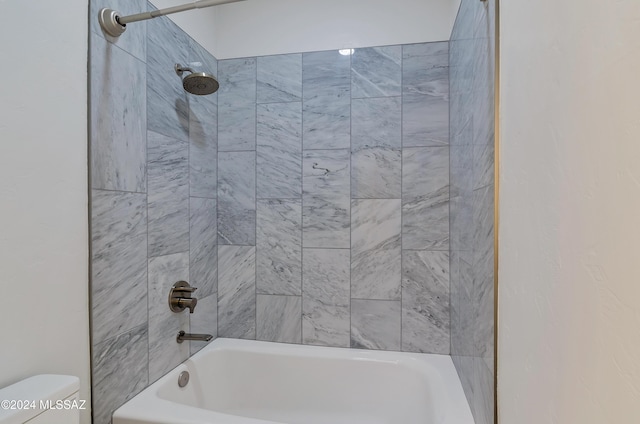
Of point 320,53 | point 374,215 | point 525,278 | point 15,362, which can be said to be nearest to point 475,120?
point 525,278

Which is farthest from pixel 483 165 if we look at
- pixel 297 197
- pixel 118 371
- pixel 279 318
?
pixel 118 371

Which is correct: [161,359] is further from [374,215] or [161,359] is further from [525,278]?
[525,278]

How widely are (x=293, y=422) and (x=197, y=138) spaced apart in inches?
64.7

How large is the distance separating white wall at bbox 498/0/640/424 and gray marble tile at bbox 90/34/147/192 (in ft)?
4.41

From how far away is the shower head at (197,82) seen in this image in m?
1.62

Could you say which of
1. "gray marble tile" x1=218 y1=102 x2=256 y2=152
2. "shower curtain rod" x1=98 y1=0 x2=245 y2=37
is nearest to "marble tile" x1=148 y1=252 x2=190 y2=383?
"gray marble tile" x1=218 y1=102 x2=256 y2=152

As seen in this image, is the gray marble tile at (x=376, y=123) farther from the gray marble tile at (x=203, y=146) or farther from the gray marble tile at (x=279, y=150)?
the gray marble tile at (x=203, y=146)

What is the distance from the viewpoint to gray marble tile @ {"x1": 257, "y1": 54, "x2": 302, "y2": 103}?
2021mm

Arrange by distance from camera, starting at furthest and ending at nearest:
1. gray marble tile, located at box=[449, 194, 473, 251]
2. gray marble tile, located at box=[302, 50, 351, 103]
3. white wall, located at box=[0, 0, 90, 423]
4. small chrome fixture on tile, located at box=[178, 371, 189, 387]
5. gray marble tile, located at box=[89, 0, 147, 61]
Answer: gray marble tile, located at box=[302, 50, 351, 103]
small chrome fixture on tile, located at box=[178, 371, 189, 387]
gray marble tile, located at box=[449, 194, 473, 251]
gray marble tile, located at box=[89, 0, 147, 61]
white wall, located at box=[0, 0, 90, 423]

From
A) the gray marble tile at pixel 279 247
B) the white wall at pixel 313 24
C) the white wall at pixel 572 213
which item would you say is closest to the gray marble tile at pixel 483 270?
the white wall at pixel 572 213

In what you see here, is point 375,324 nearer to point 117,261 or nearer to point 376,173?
point 376,173

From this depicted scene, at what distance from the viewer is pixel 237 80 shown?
211cm

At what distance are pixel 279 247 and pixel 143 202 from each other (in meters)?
0.80

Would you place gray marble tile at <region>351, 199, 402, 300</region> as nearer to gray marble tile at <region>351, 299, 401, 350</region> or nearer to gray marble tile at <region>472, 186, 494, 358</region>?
gray marble tile at <region>351, 299, 401, 350</region>
